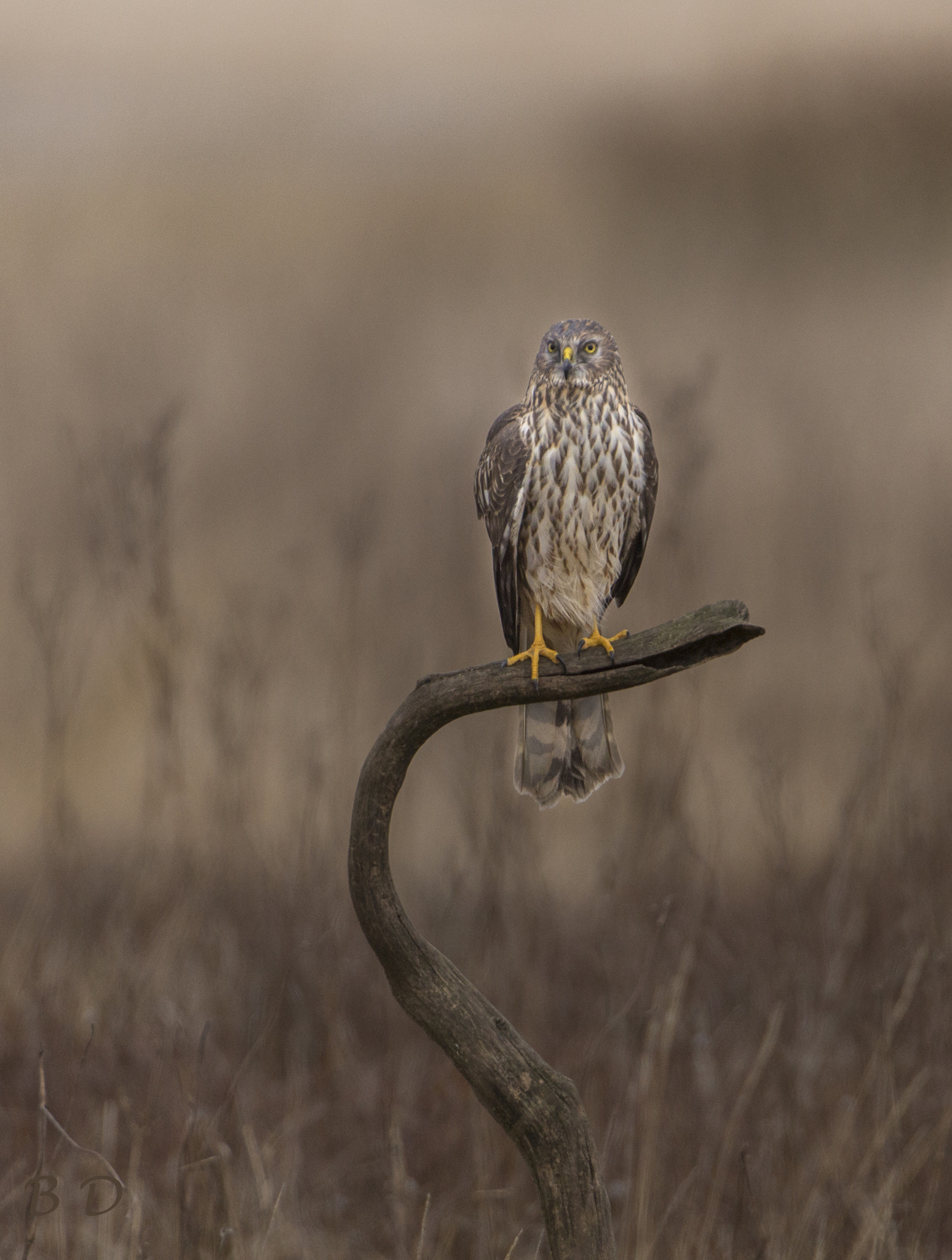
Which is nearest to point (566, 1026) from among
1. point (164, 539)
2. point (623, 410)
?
point (164, 539)

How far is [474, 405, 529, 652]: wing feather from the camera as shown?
188cm

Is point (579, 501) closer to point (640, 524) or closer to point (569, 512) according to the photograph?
point (569, 512)

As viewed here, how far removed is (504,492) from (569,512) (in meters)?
0.12

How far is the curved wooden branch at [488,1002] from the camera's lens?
1346mm

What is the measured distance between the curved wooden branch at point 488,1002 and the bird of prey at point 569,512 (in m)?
0.26

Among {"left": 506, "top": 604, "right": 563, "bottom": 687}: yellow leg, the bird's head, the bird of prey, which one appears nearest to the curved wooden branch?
{"left": 506, "top": 604, "right": 563, "bottom": 687}: yellow leg

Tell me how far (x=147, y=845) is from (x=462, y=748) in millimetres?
1034

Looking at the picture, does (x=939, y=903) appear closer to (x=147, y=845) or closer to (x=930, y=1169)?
(x=930, y=1169)

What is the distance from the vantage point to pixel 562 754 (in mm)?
1776

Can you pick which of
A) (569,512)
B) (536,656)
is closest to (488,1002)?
(536,656)

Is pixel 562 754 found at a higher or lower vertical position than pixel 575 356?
lower

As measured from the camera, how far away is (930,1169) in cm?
279

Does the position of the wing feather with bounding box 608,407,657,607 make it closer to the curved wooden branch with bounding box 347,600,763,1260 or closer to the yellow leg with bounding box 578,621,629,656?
the yellow leg with bounding box 578,621,629,656

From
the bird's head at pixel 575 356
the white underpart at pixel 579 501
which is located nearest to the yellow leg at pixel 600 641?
the white underpart at pixel 579 501
